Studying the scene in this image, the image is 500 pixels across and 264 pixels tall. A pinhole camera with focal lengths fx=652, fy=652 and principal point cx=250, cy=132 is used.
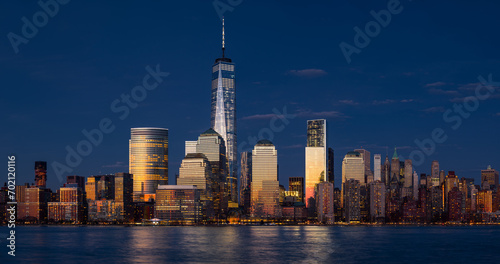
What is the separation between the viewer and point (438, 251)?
159125mm

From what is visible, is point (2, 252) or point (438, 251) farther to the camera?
point (438, 251)

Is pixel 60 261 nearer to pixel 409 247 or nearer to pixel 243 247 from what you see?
pixel 243 247

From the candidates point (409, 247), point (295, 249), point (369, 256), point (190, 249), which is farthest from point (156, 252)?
point (409, 247)

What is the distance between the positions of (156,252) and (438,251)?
224ft

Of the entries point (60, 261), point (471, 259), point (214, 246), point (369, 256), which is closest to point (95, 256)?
point (60, 261)

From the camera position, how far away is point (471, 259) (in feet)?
460

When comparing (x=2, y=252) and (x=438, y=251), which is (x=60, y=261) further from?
(x=438, y=251)

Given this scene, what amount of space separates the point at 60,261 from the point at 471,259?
85.9 m

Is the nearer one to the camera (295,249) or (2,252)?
(2,252)

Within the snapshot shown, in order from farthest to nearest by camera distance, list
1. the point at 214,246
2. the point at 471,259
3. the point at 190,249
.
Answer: the point at 214,246
the point at 190,249
the point at 471,259

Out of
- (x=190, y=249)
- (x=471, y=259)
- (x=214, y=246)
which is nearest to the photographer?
(x=471, y=259)

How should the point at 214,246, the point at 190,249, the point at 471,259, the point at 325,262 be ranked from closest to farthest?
the point at 325,262
the point at 471,259
the point at 190,249
the point at 214,246

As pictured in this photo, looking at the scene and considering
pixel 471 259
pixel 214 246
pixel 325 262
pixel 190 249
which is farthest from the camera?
pixel 214 246

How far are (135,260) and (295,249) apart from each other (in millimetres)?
45047
